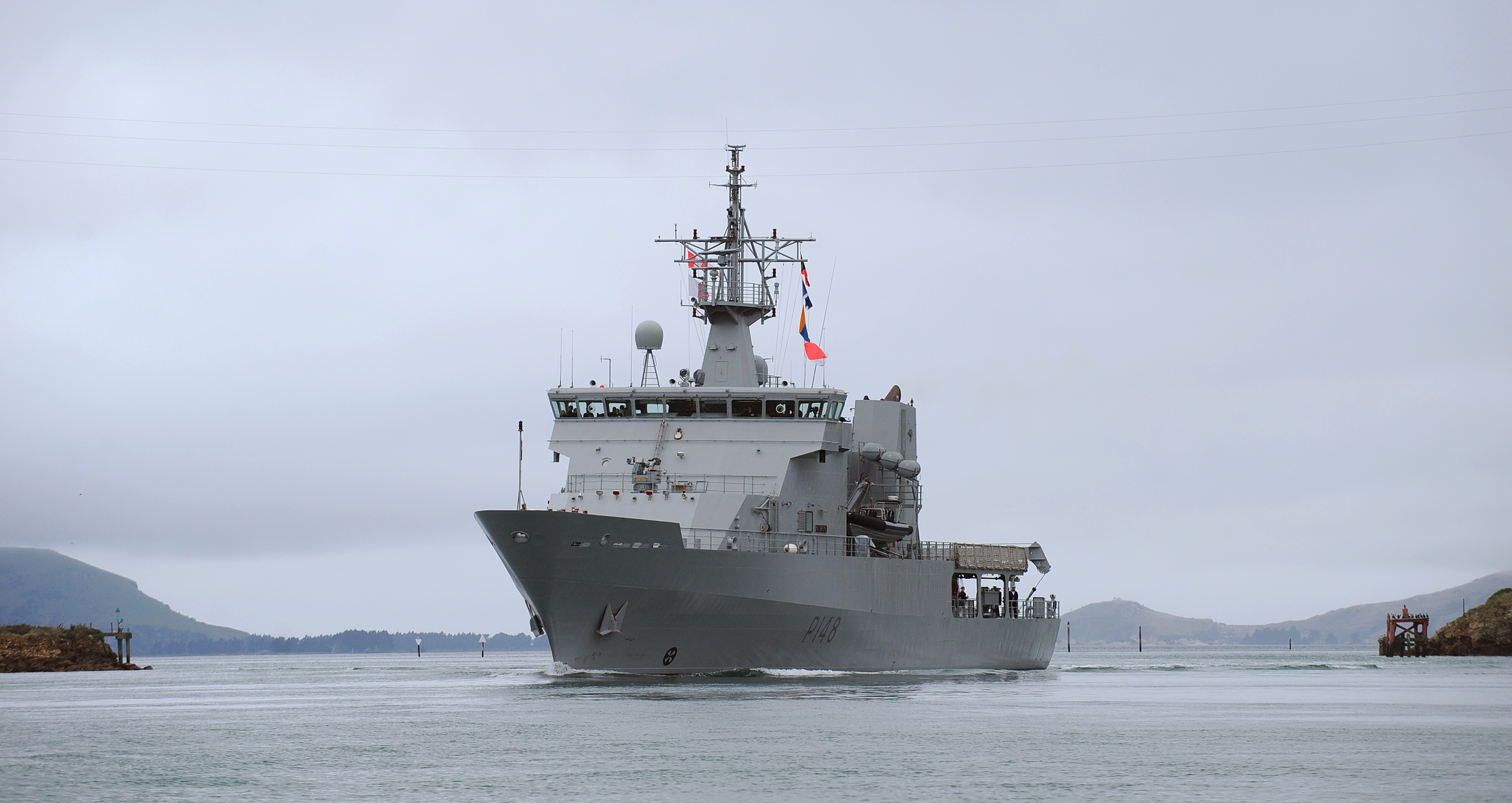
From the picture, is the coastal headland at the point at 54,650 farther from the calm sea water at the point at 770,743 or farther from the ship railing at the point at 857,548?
the ship railing at the point at 857,548

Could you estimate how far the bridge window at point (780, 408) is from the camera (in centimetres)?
3634

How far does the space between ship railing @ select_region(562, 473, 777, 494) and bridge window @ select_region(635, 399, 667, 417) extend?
161 centimetres

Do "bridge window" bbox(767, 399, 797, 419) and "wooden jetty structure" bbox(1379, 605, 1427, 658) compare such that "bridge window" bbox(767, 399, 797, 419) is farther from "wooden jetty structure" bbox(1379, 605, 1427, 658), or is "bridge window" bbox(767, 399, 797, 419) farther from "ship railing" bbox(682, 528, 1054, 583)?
"wooden jetty structure" bbox(1379, 605, 1427, 658)

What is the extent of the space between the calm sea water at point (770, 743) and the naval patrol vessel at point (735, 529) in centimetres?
120

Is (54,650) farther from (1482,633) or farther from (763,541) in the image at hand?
(1482,633)

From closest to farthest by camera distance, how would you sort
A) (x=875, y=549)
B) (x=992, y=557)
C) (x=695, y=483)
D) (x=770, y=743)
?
1. (x=770, y=743)
2. (x=695, y=483)
3. (x=875, y=549)
4. (x=992, y=557)

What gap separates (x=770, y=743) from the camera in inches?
912

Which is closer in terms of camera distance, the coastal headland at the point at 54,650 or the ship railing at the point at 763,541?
the ship railing at the point at 763,541

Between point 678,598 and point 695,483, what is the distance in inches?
171

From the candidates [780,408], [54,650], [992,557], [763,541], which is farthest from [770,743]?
[54,650]

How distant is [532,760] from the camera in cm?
2150

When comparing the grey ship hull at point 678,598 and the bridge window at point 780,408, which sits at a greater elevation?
the bridge window at point 780,408

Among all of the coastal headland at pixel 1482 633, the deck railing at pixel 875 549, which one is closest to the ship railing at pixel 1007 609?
the deck railing at pixel 875 549

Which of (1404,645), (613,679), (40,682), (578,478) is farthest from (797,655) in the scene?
(1404,645)
